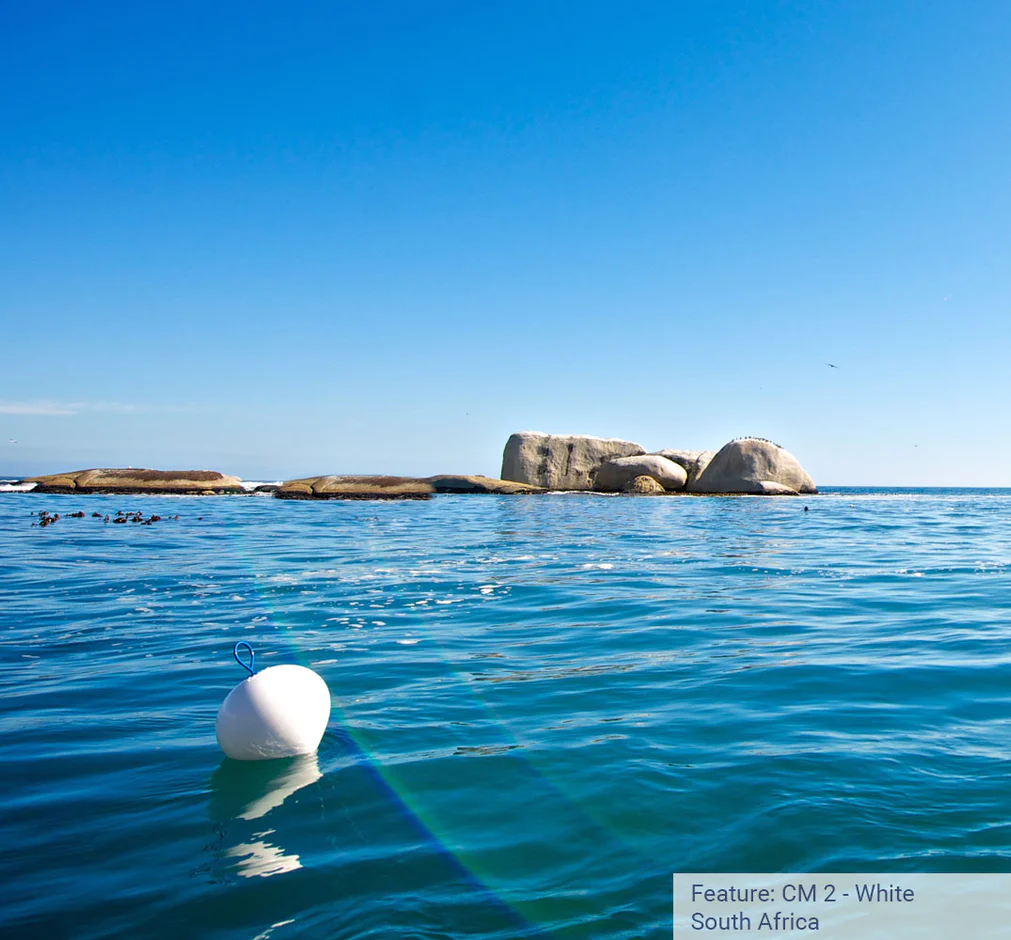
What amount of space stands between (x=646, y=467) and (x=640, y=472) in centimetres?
50

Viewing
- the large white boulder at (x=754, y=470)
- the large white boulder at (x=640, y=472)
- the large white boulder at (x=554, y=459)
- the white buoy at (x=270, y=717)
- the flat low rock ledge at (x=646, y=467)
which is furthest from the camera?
the large white boulder at (x=554, y=459)

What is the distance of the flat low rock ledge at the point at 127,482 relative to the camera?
41.9m

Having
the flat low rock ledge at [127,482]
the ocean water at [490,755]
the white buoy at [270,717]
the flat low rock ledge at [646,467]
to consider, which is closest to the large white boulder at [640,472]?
the flat low rock ledge at [646,467]

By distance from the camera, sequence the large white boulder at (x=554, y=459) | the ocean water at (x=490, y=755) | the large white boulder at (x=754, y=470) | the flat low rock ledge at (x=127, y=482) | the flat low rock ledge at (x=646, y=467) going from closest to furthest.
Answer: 1. the ocean water at (x=490, y=755)
2. the flat low rock ledge at (x=127, y=482)
3. the large white boulder at (x=754, y=470)
4. the flat low rock ledge at (x=646, y=467)
5. the large white boulder at (x=554, y=459)

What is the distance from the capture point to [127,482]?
4306 cm

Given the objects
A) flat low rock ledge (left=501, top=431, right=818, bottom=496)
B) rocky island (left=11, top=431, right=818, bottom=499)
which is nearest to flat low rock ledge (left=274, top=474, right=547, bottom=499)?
rocky island (left=11, top=431, right=818, bottom=499)

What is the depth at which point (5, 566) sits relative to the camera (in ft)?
43.4

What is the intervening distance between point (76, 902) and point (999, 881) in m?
3.70

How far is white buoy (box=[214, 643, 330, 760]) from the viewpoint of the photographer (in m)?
4.36

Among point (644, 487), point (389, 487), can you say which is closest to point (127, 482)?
point (389, 487)

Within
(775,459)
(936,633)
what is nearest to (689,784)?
(936,633)

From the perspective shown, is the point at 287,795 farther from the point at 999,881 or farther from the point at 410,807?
the point at 999,881

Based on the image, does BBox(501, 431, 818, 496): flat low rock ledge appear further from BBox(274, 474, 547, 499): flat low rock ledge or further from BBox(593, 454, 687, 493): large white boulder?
BBox(274, 474, 547, 499): flat low rock ledge

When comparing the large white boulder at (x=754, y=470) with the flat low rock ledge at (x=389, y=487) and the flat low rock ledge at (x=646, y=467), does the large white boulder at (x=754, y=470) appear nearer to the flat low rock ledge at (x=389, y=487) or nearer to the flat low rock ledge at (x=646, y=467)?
the flat low rock ledge at (x=646, y=467)
